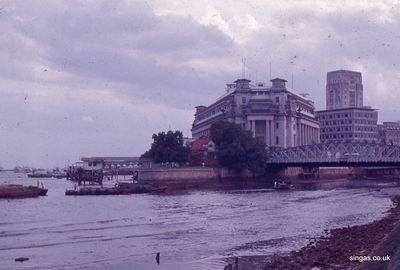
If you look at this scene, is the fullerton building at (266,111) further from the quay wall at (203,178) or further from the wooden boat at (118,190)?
the wooden boat at (118,190)

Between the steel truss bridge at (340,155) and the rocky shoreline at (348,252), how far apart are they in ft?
283

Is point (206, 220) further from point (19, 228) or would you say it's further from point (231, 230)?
point (19, 228)

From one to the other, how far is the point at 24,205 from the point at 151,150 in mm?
53379

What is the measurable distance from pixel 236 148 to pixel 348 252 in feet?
361

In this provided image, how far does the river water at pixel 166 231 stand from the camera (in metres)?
39.8

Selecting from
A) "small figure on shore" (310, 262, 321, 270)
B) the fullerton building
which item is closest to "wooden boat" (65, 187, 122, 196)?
the fullerton building

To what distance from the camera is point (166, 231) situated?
2181 inches

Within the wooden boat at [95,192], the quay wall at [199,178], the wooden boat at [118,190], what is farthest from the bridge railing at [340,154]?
the wooden boat at [95,192]

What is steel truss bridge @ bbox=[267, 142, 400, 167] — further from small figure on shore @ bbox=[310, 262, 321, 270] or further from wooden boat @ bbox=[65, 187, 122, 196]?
small figure on shore @ bbox=[310, 262, 321, 270]

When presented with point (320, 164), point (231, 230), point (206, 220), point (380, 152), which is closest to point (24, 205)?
point (206, 220)

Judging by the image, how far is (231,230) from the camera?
5566 cm

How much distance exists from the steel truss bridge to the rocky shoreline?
283 ft

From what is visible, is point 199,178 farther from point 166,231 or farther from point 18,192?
point 166,231

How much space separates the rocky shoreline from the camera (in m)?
28.9
